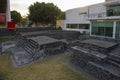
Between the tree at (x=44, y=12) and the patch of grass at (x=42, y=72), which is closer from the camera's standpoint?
the patch of grass at (x=42, y=72)

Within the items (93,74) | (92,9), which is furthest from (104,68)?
(92,9)

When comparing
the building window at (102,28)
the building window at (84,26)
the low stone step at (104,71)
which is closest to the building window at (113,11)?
the building window at (102,28)

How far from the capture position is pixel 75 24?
126 ft

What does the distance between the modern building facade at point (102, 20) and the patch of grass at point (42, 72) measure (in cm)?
1128

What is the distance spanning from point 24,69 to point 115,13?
16408mm

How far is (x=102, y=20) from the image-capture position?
24.8 m

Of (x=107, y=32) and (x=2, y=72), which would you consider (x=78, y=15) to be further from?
(x=2, y=72)

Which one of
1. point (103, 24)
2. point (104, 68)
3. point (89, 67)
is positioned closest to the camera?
point (104, 68)

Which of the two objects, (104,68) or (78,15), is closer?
(104,68)

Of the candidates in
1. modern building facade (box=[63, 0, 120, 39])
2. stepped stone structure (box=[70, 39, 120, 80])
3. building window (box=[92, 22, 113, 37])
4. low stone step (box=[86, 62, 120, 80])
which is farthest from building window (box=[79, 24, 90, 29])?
low stone step (box=[86, 62, 120, 80])

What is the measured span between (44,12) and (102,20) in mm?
24837

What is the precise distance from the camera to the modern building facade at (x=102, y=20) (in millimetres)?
22812

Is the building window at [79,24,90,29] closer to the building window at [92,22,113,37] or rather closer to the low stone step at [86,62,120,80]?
the building window at [92,22,113,37]

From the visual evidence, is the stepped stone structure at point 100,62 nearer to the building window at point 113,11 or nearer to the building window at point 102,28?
the building window at point 102,28
